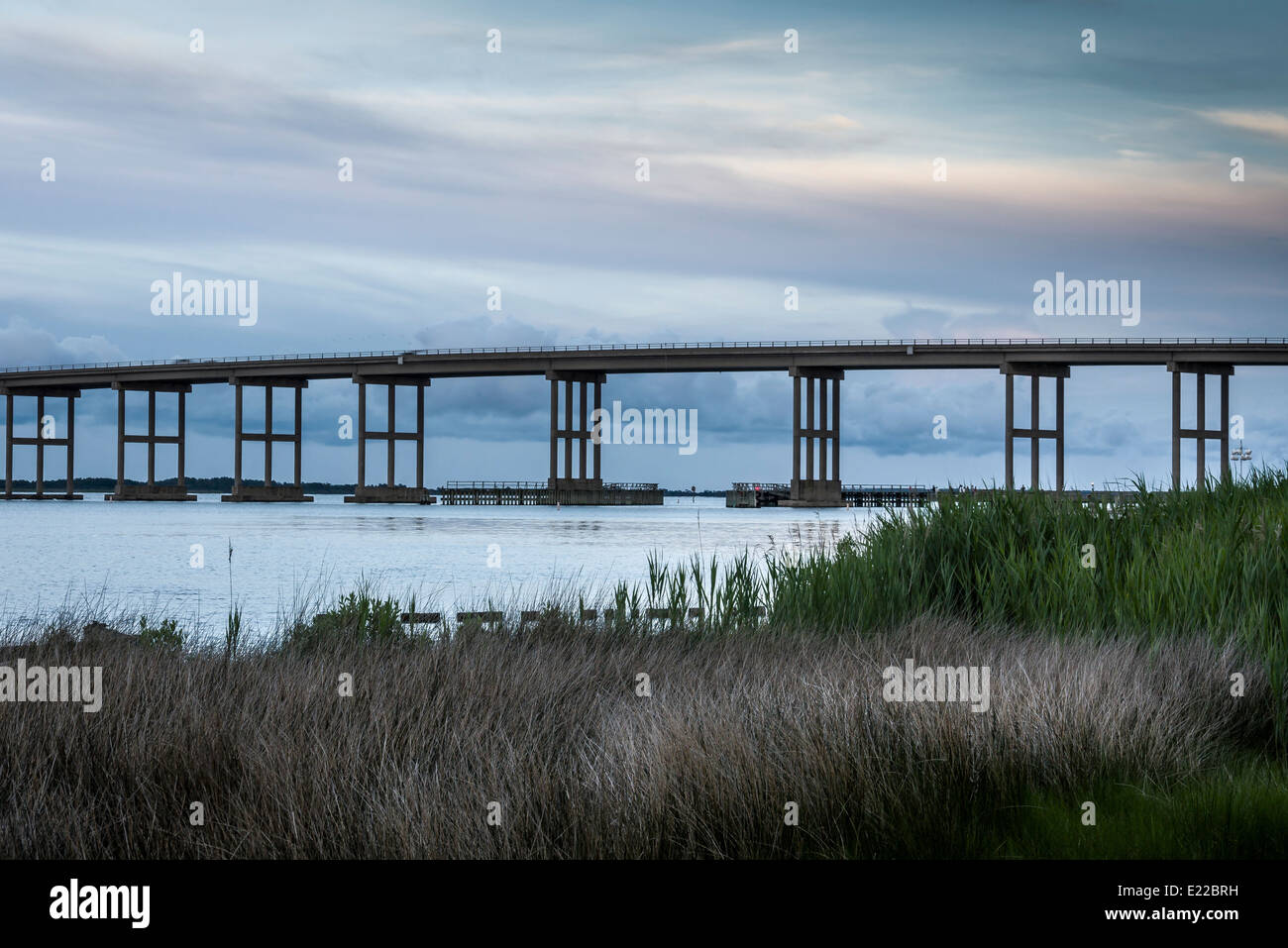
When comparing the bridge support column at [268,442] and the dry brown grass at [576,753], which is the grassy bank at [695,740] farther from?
the bridge support column at [268,442]

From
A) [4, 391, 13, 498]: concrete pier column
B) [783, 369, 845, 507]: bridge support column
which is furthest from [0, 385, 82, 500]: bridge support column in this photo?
[783, 369, 845, 507]: bridge support column

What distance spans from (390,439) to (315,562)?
9011 cm

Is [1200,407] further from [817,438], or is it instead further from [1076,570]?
[1076,570]

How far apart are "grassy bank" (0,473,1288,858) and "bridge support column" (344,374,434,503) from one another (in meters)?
111

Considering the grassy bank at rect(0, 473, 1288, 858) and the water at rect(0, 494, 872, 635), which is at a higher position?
the grassy bank at rect(0, 473, 1288, 858)

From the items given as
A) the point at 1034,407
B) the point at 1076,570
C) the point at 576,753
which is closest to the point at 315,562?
the point at 1076,570

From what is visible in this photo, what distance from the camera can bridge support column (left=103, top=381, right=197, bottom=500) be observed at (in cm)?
13400

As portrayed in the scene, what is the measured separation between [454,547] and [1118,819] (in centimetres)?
4313

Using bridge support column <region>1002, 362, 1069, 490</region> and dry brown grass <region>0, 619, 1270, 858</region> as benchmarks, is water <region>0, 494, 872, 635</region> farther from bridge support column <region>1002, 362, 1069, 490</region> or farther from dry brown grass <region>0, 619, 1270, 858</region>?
bridge support column <region>1002, 362, 1069, 490</region>

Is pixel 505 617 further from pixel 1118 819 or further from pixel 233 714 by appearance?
pixel 1118 819
